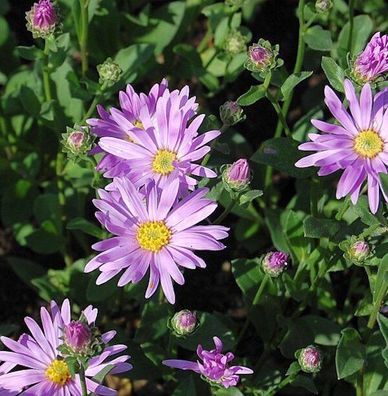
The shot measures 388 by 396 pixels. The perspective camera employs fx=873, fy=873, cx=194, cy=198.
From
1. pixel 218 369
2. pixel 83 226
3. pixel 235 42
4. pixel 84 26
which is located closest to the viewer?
pixel 218 369

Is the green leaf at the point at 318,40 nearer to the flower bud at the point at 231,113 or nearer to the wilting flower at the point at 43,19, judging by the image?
the flower bud at the point at 231,113

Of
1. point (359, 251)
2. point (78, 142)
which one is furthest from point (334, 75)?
point (78, 142)

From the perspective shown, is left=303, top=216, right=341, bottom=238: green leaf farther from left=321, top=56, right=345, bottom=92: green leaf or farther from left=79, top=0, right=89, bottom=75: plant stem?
left=79, top=0, right=89, bottom=75: plant stem

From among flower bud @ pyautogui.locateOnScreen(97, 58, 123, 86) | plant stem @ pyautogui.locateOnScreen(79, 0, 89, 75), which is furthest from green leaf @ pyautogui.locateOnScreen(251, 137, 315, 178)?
plant stem @ pyautogui.locateOnScreen(79, 0, 89, 75)

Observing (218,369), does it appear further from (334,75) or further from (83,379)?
(334,75)

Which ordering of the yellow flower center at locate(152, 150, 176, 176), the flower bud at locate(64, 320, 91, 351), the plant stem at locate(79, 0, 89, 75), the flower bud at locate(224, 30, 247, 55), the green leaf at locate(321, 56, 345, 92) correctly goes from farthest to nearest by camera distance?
the flower bud at locate(224, 30, 247, 55)
the plant stem at locate(79, 0, 89, 75)
the green leaf at locate(321, 56, 345, 92)
the yellow flower center at locate(152, 150, 176, 176)
the flower bud at locate(64, 320, 91, 351)

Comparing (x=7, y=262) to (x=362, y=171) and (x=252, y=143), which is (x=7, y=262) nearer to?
(x=252, y=143)
